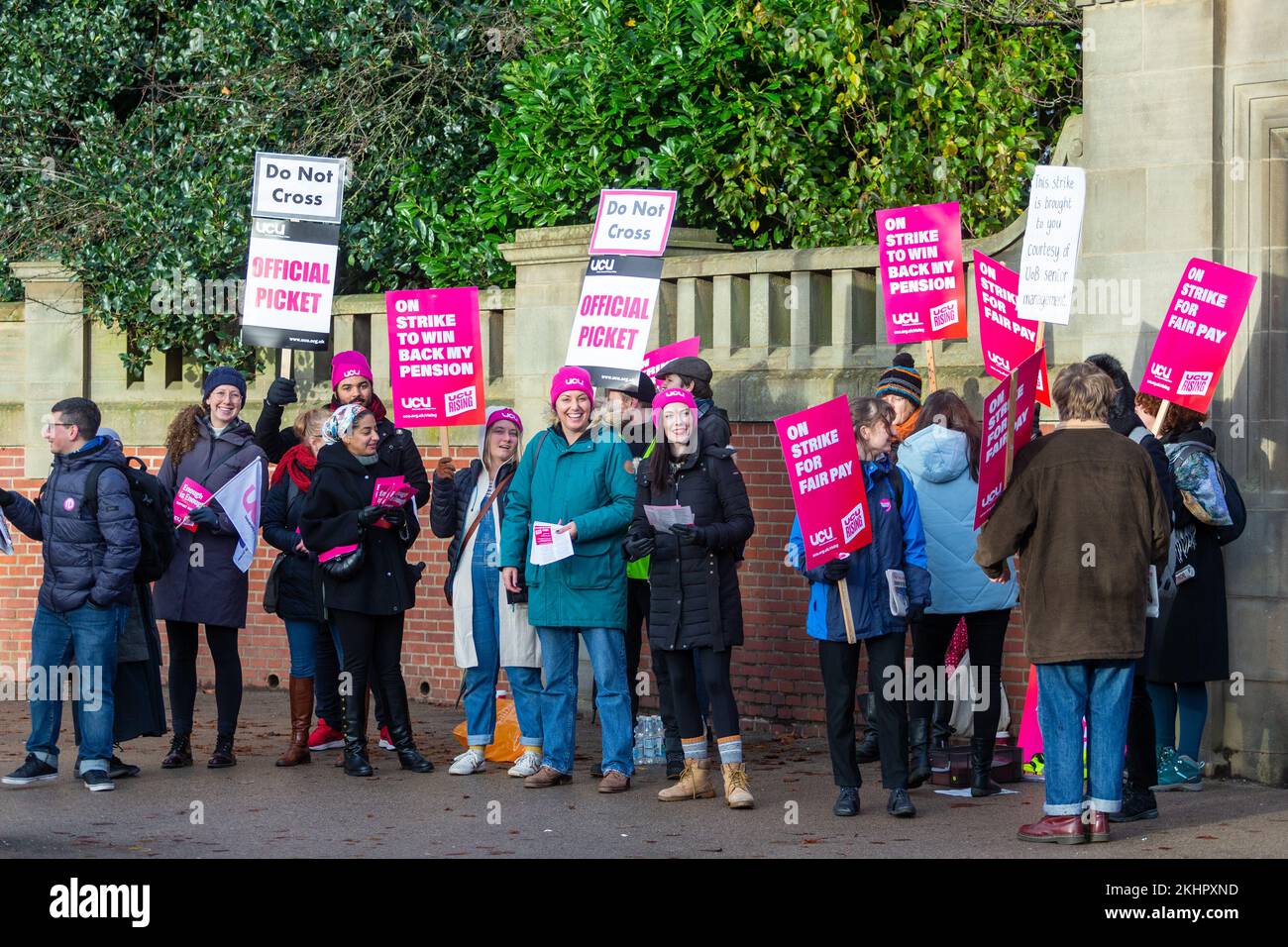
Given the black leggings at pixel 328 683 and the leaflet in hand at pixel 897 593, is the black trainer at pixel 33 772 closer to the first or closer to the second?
the black leggings at pixel 328 683

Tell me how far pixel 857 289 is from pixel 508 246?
2798 mm

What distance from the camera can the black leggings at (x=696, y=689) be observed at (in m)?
9.80

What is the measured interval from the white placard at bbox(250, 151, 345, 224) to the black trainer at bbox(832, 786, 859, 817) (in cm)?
485

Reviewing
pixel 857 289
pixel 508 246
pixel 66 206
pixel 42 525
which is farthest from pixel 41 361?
pixel 857 289

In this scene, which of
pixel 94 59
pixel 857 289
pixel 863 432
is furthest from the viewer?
pixel 94 59

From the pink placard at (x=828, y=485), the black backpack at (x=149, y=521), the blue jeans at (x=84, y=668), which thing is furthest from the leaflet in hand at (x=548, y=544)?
the blue jeans at (x=84, y=668)

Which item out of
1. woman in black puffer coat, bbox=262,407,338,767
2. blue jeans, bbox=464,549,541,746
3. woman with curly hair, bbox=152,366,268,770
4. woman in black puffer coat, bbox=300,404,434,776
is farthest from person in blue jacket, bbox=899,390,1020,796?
woman with curly hair, bbox=152,366,268,770

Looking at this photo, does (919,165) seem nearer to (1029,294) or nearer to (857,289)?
(857,289)

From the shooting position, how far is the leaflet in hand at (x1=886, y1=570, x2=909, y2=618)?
9500mm

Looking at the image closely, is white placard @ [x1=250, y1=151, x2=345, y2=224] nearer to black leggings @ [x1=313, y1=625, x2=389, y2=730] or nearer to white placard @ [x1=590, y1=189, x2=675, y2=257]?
white placard @ [x1=590, y1=189, x2=675, y2=257]

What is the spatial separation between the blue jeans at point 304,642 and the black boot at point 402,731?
2.31 feet

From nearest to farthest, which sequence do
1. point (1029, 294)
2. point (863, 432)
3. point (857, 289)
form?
1. point (863, 432)
2. point (1029, 294)
3. point (857, 289)

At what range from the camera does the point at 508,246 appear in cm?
1396

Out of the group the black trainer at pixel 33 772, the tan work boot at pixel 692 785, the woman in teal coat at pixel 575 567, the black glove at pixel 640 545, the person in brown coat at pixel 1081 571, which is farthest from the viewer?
the black trainer at pixel 33 772
